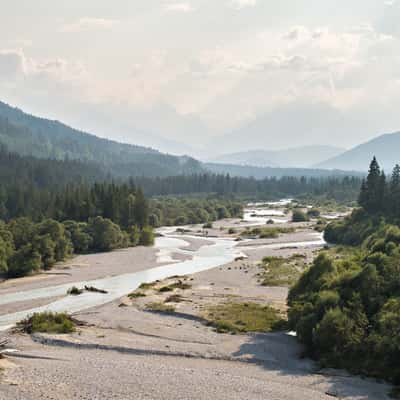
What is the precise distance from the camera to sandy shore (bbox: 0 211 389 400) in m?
32.2

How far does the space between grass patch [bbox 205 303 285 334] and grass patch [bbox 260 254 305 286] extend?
12.8 metres

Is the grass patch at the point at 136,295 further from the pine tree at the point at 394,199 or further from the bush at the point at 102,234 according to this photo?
the pine tree at the point at 394,199

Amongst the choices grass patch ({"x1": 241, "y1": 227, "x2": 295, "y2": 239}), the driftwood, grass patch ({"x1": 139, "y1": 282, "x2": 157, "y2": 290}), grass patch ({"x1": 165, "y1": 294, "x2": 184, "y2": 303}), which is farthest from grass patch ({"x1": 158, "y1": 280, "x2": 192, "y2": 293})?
grass patch ({"x1": 241, "y1": 227, "x2": 295, "y2": 239})

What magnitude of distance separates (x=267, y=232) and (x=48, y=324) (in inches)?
3815

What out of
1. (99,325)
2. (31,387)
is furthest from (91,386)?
(99,325)

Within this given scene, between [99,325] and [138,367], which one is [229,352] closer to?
[138,367]

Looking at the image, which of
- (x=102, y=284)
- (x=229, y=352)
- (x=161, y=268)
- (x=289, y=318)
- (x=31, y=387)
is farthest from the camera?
(x=161, y=268)

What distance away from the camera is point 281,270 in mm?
76125

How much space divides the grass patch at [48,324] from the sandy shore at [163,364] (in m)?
A: 1.26

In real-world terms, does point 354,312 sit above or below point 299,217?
below

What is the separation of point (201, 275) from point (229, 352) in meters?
34.0

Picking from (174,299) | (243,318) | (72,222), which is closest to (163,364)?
(243,318)

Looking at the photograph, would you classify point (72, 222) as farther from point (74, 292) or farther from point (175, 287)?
point (175, 287)

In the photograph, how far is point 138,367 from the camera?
1437 inches
